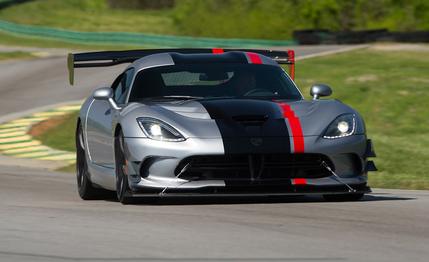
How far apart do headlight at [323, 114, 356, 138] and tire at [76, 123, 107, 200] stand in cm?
253

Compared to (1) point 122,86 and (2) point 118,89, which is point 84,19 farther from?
(1) point 122,86

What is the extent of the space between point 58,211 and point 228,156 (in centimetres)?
134

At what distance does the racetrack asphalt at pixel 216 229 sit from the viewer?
21.0 feet

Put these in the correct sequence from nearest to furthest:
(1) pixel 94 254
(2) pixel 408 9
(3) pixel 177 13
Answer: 1. (1) pixel 94 254
2. (2) pixel 408 9
3. (3) pixel 177 13

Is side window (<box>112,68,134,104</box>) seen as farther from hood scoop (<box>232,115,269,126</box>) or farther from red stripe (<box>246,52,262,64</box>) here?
hood scoop (<box>232,115,269,126</box>)

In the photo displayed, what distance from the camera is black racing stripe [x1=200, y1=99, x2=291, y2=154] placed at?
8930 mm

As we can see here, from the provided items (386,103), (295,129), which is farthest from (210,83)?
(386,103)

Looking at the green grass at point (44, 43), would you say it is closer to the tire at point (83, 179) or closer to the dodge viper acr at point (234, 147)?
the tire at point (83, 179)

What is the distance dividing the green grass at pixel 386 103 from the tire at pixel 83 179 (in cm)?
356

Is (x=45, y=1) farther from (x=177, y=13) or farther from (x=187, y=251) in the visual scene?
(x=187, y=251)

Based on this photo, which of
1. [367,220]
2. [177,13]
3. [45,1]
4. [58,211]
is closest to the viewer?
[367,220]

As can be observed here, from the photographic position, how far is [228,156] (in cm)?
894

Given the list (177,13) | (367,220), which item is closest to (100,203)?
(367,220)

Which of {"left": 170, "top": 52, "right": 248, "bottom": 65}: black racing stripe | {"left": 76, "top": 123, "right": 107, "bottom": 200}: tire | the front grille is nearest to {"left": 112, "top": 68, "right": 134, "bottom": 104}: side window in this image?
{"left": 170, "top": 52, "right": 248, "bottom": 65}: black racing stripe
